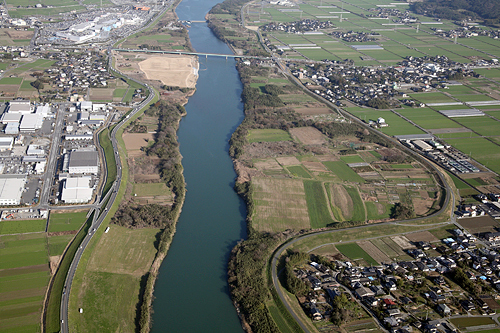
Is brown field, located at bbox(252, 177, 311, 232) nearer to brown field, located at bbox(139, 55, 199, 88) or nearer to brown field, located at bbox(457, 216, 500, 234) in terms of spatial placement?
brown field, located at bbox(457, 216, 500, 234)

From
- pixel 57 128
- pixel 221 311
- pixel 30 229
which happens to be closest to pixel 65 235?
pixel 30 229

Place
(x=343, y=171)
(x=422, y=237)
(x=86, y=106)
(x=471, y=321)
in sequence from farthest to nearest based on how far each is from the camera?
(x=86, y=106), (x=343, y=171), (x=422, y=237), (x=471, y=321)

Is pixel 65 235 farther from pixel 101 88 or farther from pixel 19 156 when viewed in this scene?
pixel 101 88

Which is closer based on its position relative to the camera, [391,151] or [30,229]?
[30,229]

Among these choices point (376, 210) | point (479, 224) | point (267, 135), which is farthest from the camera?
point (267, 135)

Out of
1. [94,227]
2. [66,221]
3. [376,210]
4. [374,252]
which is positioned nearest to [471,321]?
[374,252]

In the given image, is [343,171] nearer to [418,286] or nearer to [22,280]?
[418,286]

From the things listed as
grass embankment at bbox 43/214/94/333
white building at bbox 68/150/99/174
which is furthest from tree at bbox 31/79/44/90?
grass embankment at bbox 43/214/94/333
